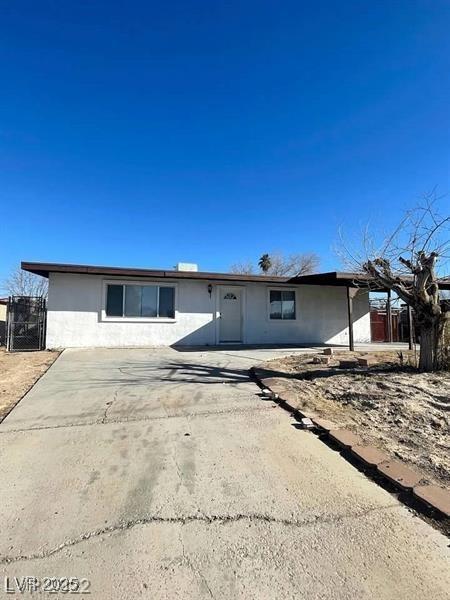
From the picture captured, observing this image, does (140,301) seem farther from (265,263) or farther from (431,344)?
(265,263)

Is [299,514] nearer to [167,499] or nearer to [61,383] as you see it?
[167,499]

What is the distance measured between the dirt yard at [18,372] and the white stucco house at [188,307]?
5.65 ft

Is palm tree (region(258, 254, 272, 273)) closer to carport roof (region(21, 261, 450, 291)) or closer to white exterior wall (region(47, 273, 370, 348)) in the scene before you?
white exterior wall (region(47, 273, 370, 348))

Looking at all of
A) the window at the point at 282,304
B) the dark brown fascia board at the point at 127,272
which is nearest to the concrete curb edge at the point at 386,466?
the dark brown fascia board at the point at 127,272

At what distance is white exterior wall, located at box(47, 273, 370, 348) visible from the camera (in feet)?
39.8

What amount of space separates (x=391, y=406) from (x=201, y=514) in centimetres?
307

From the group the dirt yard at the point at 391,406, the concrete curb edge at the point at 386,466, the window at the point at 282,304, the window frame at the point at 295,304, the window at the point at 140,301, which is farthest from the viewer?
the window at the point at 282,304

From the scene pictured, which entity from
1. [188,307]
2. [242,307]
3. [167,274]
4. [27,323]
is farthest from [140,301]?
[242,307]

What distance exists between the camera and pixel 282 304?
1464 centimetres

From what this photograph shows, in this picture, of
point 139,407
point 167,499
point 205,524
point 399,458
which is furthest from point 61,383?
point 399,458

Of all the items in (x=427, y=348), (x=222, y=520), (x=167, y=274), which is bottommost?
(x=222, y=520)

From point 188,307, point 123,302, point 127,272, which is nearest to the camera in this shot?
point 127,272

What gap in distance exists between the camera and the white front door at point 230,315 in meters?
13.8

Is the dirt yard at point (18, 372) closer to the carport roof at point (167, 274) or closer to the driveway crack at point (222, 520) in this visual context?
the carport roof at point (167, 274)
